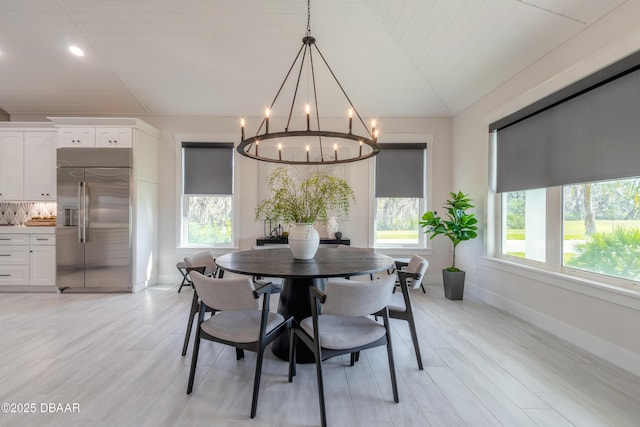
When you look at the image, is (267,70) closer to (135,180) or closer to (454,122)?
(135,180)

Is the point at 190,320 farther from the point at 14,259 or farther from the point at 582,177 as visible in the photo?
the point at 14,259

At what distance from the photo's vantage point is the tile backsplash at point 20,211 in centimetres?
475

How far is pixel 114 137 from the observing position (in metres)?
4.32

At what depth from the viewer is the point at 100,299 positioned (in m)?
4.09

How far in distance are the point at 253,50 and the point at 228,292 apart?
3388 millimetres

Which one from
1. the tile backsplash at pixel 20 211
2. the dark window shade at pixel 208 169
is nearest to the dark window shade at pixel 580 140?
the dark window shade at pixel 208 169

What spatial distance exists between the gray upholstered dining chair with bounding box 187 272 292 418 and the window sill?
8.48ft

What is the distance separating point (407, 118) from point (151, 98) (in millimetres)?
4130

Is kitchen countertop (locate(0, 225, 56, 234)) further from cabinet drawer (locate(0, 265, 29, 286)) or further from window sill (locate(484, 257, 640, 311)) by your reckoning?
window sill (locate(484, 257, 640, 311))

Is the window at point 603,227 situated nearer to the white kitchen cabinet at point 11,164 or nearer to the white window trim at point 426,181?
the white window trim at point 426,181

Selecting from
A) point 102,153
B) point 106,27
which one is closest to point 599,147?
point 106,27

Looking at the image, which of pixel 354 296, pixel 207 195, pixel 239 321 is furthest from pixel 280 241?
pixel 354 296

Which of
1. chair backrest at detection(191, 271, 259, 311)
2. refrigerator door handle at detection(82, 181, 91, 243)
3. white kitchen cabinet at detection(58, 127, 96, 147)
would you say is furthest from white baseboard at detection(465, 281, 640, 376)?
white kitchen cabinet at detection(58, 127, 96, 147)

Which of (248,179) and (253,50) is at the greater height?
(253,50)
